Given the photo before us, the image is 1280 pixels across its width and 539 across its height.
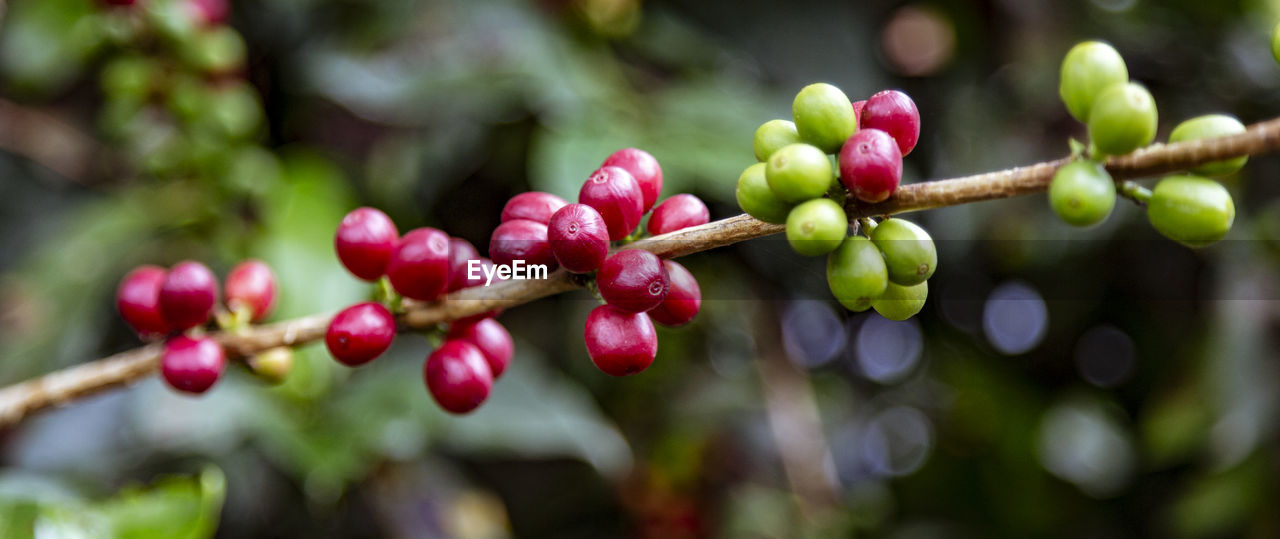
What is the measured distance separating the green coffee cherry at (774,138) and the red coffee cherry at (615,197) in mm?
122

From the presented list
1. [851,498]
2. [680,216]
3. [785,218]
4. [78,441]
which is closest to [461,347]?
[680,216]

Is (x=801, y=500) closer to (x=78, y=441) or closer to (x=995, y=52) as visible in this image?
(x=995, y=52)

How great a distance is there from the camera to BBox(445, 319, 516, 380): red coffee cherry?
96cm

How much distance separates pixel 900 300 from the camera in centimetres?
75

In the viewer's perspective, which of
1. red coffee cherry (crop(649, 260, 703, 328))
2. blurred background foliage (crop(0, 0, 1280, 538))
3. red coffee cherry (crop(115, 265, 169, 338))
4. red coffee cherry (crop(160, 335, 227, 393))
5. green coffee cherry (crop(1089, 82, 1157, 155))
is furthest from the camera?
blurred background foliage (crop(0, 0, 1280, 538))

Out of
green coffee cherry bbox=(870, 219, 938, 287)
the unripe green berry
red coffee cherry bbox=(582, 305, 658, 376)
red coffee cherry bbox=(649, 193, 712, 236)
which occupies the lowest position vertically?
red coffee cherry bbox=(582, 305, 658, 376)

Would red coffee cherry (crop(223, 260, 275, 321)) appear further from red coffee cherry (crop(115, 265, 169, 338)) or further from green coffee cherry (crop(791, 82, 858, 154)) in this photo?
green coffee cherry (crop(791, 82, 858, 154))

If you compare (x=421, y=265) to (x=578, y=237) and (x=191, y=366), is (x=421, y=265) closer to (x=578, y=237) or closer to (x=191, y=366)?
(x=578, y=237)

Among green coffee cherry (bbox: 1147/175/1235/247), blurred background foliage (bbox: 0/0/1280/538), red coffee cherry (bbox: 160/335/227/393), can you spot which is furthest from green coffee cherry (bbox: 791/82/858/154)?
blurred background foliage (bbox: 0/0/1280/538)

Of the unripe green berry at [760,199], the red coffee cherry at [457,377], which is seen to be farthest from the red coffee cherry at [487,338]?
the unripe green berry at [760,199]

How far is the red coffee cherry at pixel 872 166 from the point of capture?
66 centimetres

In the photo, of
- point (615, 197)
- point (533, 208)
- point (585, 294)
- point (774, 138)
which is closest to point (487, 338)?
point (533, 208)

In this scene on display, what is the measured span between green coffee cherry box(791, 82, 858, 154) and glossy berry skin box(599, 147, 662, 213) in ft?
0.61

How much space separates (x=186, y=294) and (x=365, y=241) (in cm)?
24
